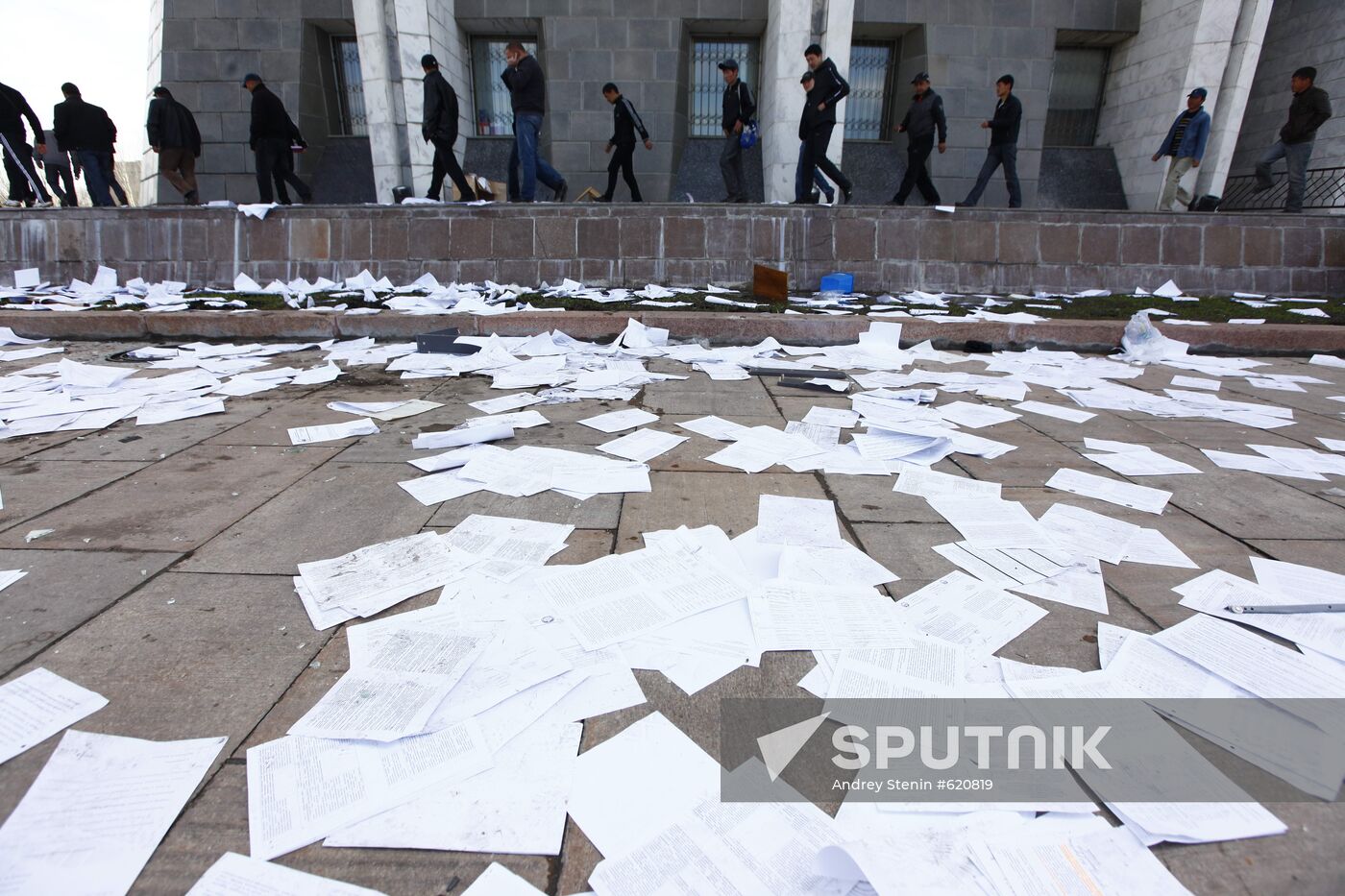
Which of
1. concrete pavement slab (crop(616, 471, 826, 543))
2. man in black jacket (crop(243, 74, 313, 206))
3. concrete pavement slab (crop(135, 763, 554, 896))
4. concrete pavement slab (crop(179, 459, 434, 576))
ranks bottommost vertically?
concrete pavement slab (crop(135, 763, 554, 896))

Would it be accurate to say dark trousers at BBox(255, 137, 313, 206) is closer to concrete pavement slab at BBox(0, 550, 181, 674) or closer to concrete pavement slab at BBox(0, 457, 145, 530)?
concrete pavement slab at BBox(0, 457, 145, 530)

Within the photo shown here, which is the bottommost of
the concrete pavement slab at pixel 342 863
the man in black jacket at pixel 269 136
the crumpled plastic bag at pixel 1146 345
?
the concrete pavement slab at pixel 342 863

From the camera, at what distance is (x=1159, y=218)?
694 centimetres

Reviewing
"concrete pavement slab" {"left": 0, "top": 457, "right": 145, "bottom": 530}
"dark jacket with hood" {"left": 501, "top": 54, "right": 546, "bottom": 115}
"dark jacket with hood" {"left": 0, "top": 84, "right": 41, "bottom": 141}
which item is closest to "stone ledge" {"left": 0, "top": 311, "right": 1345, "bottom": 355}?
"concrete pavement slab" {"left": 0, "top": 457, "right": 145, "bottom": 530}

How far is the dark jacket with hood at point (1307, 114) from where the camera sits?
8344 millimetres

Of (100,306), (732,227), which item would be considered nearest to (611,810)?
(732,227)

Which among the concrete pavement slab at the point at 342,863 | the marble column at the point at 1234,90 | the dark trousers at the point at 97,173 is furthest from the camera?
the marble column at the point at 1234,90

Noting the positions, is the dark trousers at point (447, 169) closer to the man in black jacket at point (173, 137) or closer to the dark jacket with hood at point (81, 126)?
the man in black jacket at point (173, 137)

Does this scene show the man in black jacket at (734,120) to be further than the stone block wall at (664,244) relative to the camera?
Yes

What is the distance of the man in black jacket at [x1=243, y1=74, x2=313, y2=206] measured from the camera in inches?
348

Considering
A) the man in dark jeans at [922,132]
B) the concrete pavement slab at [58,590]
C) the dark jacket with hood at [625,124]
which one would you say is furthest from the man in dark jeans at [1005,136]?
the concrete pavement slab at [58,590]

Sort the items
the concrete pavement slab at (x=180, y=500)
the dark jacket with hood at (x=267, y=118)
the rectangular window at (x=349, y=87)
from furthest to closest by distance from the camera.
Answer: the rectangular window at (x=349, y=87), the dark jacket with hood at (x=267, y=118), the concrete pavement slab at (x=180, y=500)

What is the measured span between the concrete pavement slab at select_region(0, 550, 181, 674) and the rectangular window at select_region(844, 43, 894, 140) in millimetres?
13197

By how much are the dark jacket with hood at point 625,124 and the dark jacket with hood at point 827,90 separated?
2.38 meters
